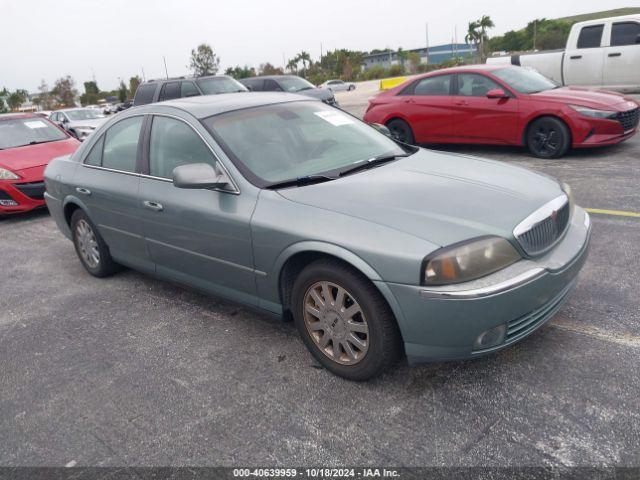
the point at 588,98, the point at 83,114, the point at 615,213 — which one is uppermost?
the point at 588,98

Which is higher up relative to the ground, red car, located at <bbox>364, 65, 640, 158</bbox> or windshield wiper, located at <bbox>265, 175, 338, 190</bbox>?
windshield wiper, located at <bbox>265, 175, 338, 190</bbox>

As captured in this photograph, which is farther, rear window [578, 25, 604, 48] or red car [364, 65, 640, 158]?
rear window [578, 25, 604, 48]

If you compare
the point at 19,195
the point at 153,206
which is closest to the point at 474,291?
the point at 153,206

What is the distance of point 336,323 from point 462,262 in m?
0.78

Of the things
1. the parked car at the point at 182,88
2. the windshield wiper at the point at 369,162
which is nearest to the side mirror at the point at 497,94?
the windshield wiper at the point at 369,162

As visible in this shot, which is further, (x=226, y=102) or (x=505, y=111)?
(x=505, y=111)

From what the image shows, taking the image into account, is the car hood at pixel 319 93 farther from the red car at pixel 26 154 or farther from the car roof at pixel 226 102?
the car roof at pixel 226 102

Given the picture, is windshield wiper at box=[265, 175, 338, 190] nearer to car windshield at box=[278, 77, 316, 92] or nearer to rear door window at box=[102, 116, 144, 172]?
rear door window at box=[102, 116, 144, 172]

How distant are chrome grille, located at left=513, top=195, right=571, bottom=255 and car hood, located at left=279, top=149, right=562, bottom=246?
0.04m

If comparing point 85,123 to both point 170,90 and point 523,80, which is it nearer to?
point 170,90

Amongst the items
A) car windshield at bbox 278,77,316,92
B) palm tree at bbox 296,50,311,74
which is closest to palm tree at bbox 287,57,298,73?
palm tree at bbox 296,50,311,74

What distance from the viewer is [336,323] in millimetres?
3023

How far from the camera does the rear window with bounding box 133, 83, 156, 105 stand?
1376cm

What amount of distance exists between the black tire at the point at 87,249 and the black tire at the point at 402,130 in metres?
5.84
